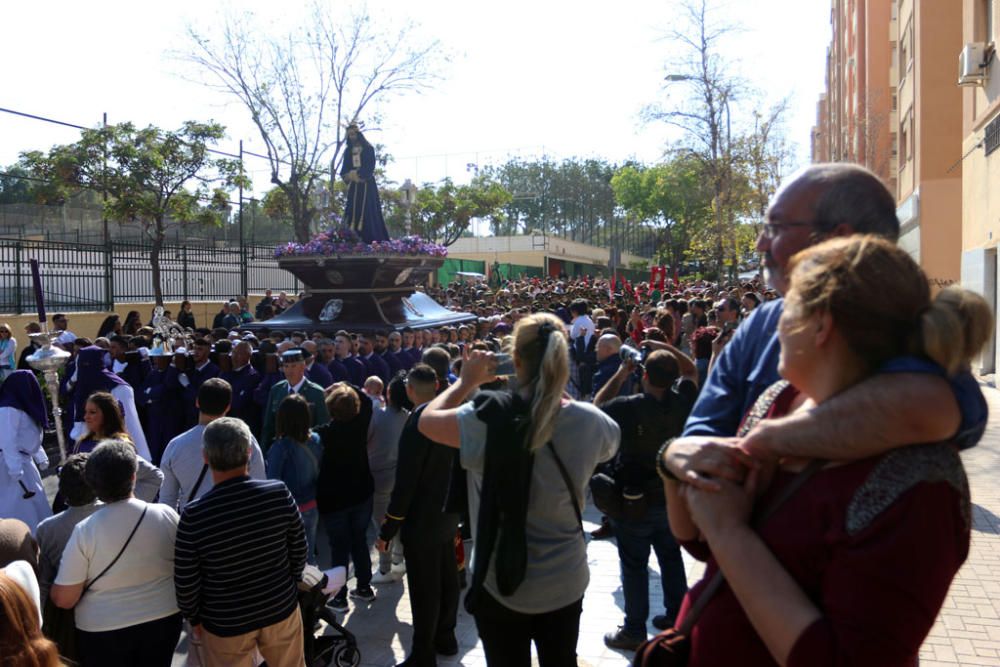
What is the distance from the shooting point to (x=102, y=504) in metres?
3.85

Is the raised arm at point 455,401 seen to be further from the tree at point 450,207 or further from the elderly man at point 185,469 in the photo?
the tree at point 450,207

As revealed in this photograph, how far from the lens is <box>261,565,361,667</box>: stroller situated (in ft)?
14.3

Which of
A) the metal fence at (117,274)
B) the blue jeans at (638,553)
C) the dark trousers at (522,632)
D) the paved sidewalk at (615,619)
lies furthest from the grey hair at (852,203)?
the metal fence at (117,274)

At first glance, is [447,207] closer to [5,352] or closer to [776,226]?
[5,352]

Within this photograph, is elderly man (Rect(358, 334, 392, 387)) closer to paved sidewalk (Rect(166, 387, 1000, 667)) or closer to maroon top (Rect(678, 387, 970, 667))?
paved sidewalk (Rect(166, 387, 1000, 667))

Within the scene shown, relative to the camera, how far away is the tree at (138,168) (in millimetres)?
21656

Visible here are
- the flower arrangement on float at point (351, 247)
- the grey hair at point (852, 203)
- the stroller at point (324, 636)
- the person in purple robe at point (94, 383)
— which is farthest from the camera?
the flower arrangement on float at point (351, 247)

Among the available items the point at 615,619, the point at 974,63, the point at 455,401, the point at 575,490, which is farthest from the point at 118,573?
the point at 974,63

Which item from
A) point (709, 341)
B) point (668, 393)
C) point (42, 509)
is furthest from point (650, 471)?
point (42, 509)

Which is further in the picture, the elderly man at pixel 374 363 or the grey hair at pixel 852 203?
the elderly man at pixel 374 363

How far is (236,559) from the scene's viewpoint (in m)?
3.65

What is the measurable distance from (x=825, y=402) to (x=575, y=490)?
6.06 ft

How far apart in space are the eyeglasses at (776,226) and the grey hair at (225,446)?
2.71 metres

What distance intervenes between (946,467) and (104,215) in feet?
79.1
